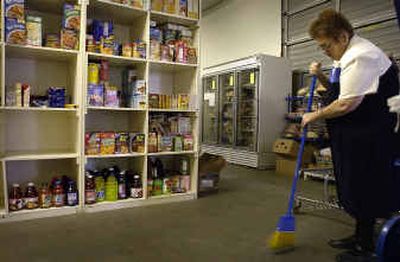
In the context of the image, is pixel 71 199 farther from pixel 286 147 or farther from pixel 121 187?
pixel 286 147

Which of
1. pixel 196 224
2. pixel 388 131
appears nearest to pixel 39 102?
pixel 196 224

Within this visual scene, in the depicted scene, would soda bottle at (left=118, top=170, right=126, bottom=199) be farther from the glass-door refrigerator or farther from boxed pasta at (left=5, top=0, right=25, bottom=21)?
the glass-door refrigerator

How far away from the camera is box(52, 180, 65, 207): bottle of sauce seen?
286cm

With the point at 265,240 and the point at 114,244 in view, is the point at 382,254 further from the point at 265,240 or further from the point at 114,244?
the point at 114,244

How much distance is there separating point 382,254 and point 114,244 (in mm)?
1580

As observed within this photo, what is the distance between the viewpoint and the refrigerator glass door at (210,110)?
7.00 metres

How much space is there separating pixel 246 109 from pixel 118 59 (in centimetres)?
350

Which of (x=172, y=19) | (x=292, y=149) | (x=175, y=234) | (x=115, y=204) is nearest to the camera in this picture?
(x=175, y=234)

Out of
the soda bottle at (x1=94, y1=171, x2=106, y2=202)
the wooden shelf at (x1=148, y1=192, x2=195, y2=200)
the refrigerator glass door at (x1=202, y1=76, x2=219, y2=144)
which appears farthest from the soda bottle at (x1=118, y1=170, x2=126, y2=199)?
the refrigerator glass door at (x1=202, y1=76, x2=219, y2=144)

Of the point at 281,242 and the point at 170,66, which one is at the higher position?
the point at 170,66

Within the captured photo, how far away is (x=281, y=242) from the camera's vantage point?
2191 millimetres

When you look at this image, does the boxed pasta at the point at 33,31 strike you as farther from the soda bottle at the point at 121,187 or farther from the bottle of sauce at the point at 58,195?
the soda bottle at the point at 121,187

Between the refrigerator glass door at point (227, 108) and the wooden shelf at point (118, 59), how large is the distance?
3.37 metres

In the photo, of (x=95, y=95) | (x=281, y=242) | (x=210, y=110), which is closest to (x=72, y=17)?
(x=95, y=95)
